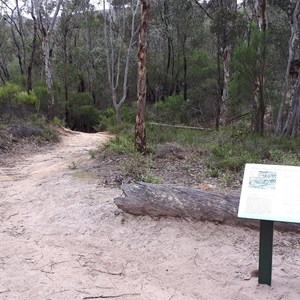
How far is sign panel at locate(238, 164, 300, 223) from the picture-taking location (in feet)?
9.76

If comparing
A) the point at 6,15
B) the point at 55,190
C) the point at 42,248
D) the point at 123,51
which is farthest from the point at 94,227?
→ the point at 6,15

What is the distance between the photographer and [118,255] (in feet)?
13.5

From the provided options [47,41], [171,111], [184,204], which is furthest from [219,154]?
[171,111]

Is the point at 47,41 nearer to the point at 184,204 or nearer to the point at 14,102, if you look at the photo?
the point at 14,102

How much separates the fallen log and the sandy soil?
0.09 metres

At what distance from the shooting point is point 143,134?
7723mm

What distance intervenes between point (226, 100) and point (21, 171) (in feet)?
27.9

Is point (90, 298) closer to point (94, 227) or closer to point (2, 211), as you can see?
point (94, 227)

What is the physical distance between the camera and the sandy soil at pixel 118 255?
342cm

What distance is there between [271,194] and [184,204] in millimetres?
1569

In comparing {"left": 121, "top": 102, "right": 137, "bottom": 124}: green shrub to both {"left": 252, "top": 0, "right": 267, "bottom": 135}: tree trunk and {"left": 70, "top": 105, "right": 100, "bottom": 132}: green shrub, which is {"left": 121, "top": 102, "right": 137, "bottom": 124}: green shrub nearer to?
{"left": 70, "top": 105, "right": 100, "bottom": 132}: green shrub

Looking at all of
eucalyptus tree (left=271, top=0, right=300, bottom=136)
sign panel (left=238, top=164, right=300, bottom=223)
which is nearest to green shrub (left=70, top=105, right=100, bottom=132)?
eucalyptus tree (left=271, top=0, right=300, bottom=136)

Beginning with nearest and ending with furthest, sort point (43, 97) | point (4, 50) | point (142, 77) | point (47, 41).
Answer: point (142, 77), point (47, 41), point (43, 97), point (4, 50)

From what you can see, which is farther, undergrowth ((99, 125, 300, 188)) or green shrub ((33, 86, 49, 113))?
green shrub ((33, 86, 49, 113))
